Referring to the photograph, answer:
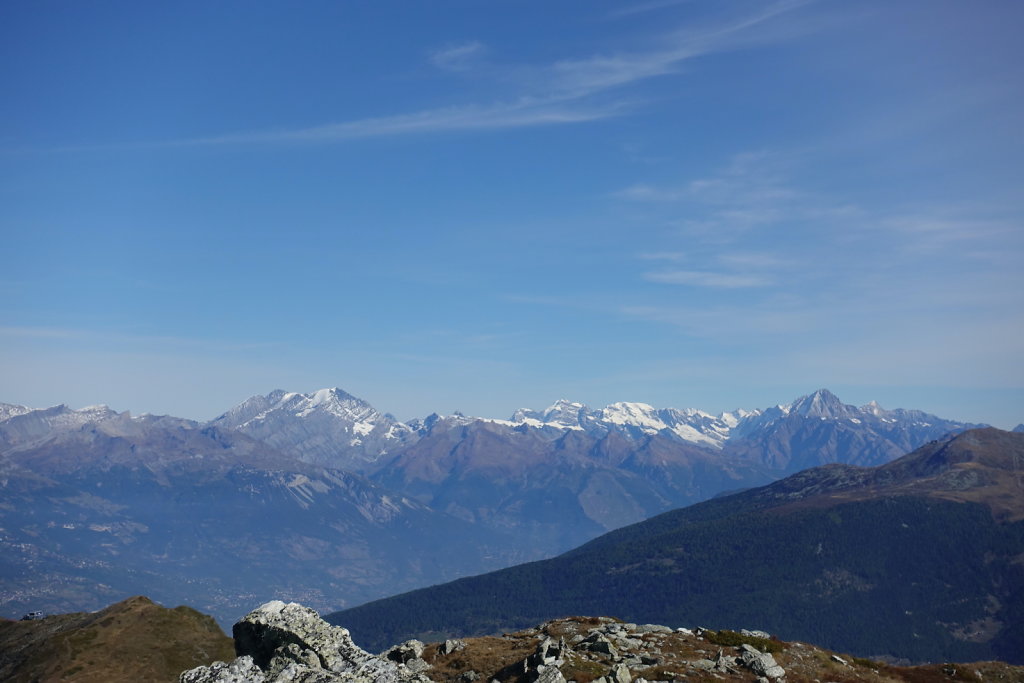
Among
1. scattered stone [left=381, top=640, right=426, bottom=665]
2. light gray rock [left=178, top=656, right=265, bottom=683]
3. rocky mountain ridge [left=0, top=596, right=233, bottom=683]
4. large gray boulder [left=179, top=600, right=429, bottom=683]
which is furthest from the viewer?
rocky mountain ridge [left=0, top=596, right=233, bottom=683]

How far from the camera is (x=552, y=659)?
2068 inches

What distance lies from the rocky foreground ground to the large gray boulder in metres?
0.06

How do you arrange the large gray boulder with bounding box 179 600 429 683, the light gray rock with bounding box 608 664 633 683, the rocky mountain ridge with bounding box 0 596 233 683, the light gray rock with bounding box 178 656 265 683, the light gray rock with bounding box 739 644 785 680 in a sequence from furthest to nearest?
the rocky mountain ridge with bounding box 0 596 233 683 → the light gray rock with bounding box 739 644 785 680 → the light gray rock with bounding box 608 664 633 683 → the large gray boulder with bounding box 179 600 429 683 → the light gray rock with bounding box 178 656 265 683

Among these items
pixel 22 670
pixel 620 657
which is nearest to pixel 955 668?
pixel 620 657

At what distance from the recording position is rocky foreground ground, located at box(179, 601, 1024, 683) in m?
43.1

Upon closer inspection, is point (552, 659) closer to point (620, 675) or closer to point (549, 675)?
point (549, 675)

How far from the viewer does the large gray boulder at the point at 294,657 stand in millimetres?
41938

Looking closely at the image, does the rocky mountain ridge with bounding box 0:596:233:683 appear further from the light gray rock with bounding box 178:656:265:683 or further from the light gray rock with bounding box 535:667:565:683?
the light gray rock with bounding box 535:667:565:683

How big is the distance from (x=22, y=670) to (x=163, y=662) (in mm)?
34394

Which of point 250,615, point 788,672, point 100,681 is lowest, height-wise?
point 100,681

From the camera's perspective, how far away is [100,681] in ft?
565

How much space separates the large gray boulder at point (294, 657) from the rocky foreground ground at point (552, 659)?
0.19ft

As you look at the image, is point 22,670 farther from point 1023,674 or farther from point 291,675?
point 1023,674

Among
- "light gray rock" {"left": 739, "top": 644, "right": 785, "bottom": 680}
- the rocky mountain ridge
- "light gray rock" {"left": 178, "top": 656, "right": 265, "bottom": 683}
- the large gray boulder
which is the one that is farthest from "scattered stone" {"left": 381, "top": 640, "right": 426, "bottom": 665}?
the rocky mountain ridge
